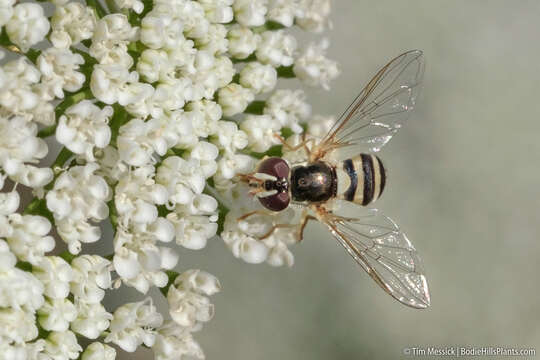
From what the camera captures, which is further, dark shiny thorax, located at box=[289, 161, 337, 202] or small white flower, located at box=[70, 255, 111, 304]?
dark shiny thorax, located at box=[289, 161, 337, 202]

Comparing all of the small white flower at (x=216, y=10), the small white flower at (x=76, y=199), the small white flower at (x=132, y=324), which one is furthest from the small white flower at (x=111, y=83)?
the small white flower at (x=132, y=324)

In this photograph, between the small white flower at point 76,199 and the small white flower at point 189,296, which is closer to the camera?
the small white flower at point 76,199

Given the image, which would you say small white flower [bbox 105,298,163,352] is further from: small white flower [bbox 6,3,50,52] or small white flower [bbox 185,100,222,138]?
small white flower [bbox 6,3,50,52]

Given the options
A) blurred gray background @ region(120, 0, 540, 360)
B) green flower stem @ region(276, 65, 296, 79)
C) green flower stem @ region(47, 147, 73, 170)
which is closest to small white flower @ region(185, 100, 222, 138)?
green flower stem @ region(47, 147, 73, 170)

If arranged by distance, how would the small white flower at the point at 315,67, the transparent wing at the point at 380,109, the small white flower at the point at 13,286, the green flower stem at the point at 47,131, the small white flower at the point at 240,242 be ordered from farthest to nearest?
1. the small white flower at the point at 315,67
2. the transparent wing at the point at 380,109
3. the small white flower at the point at 240,242
4. the green flower stem at the point at 47,131
5. the small white flower at the point at 13,286

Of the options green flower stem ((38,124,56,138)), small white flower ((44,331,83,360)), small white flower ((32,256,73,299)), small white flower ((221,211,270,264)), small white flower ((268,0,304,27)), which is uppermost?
small white flower ((268,0,304,27))

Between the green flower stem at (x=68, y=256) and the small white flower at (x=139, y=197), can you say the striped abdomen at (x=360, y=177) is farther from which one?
the green flower stem at (x=68, y=256)

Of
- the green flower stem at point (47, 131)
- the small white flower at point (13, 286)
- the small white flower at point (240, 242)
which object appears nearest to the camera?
the small white flower at point (13, 286)
